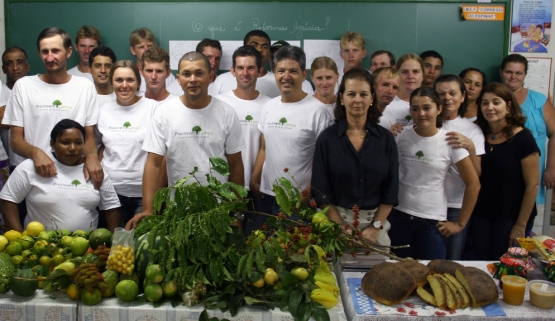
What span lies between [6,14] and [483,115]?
3979 mm

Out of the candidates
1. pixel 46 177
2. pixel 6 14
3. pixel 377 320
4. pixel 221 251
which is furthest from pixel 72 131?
pixel 6 14

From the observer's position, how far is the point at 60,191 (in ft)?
9.40

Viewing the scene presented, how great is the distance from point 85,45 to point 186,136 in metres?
1.87

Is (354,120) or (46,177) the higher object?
(354,120)

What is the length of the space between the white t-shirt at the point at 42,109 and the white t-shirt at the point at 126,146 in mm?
161

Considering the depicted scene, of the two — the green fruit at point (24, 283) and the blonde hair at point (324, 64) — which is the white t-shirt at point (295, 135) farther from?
the green fruit at point (24, 283)

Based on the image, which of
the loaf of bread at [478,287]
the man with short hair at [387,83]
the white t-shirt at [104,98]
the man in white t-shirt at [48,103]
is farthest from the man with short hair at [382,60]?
the loaf of bread at [478,287]

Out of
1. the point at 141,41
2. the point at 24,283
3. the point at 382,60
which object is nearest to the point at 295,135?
the point at 382,60

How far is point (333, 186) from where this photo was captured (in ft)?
9.04

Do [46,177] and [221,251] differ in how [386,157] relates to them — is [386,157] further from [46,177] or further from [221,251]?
[46,177]

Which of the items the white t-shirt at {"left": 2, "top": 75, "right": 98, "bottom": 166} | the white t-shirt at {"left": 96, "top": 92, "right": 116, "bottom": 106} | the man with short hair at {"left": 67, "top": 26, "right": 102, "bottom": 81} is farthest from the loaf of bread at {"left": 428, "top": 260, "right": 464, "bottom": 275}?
the man with short hair at {"left": 67, "top": 26, "right": 102, "bottom": 81}

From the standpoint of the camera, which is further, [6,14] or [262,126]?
[6,14]

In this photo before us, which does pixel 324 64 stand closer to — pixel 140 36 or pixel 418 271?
pixel 140 36

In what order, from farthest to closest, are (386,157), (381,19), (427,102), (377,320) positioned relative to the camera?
(381,19), (427,102), (386,157), (377,320)
